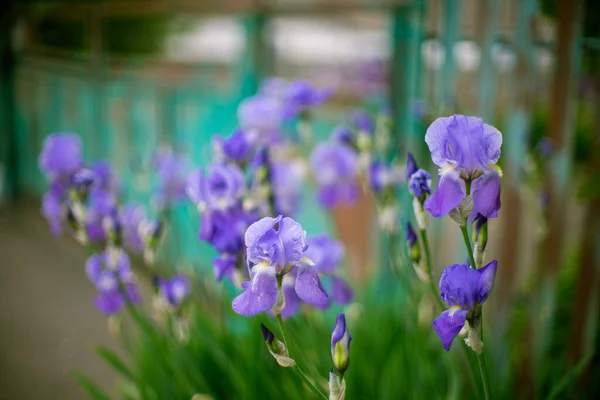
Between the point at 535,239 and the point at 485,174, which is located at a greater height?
the point at 485,174

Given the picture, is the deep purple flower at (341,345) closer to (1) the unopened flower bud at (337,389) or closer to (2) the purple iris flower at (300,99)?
(1) the unopened flower bud at (337,389)

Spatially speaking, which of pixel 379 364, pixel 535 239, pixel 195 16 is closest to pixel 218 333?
pixel 379 364

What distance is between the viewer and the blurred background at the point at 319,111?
146 cm

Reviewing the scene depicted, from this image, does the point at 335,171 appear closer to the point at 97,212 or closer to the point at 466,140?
the point at 97,212

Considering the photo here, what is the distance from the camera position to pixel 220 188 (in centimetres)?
108

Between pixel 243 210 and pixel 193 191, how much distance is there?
0.34 ft

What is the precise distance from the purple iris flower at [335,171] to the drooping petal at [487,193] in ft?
3.07

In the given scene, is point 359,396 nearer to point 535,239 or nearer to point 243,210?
point 243,210

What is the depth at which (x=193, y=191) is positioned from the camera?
1.12m

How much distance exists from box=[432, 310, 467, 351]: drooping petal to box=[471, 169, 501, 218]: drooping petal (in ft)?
0.44

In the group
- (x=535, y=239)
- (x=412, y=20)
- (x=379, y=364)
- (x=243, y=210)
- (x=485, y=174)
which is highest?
(x=412, y=20)

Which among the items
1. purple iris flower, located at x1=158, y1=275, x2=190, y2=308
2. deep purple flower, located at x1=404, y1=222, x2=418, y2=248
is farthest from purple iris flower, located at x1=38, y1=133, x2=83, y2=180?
deep purple flower, located at x1=404, y1=222, x2=418, y2=248

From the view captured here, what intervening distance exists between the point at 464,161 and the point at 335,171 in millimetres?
980

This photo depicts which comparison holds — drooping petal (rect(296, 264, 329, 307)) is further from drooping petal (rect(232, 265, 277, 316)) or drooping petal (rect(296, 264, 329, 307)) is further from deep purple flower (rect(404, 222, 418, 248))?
deep purple flower (rect(404, 222, 418, 248))
